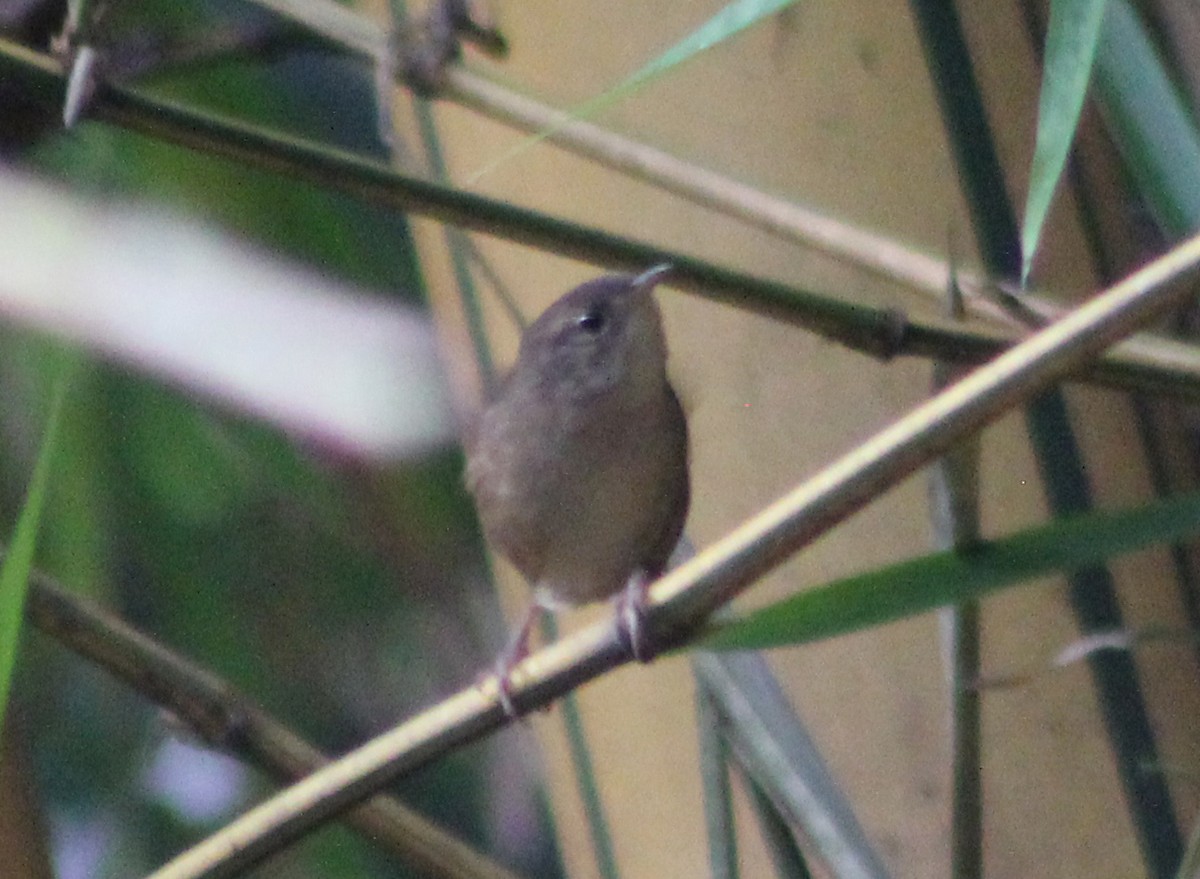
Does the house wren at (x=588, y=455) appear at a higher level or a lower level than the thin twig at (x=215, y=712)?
higher

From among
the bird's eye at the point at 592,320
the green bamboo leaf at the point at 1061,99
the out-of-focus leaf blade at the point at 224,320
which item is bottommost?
the green bamboo leaf at the point at 1061,99

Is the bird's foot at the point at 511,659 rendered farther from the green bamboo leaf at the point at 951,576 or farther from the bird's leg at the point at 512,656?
the green bamboo leaf at the point at 951,576

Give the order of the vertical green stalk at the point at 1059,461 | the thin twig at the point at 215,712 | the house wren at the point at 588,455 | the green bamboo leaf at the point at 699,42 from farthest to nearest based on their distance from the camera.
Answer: the house wren at the point at 588,455
the vertical green stalk at the point at 1059,461
the thin twig at the point at 215,712
the green bamboo leaf at the point at 699,42

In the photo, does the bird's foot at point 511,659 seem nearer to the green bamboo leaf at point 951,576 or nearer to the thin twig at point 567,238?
the green bamboo leaf at point 951,576

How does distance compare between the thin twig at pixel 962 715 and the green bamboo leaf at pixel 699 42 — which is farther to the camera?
the thin twig at pixel 962 715

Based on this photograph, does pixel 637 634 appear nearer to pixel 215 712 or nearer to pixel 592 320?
pixel 215 712

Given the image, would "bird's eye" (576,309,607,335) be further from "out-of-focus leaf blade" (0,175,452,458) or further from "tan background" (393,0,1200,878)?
"out-of-focus leaf blade" (0,175,452,458)

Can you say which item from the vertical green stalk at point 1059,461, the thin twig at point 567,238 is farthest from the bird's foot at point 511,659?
the vertical green stalk at point 1059,461

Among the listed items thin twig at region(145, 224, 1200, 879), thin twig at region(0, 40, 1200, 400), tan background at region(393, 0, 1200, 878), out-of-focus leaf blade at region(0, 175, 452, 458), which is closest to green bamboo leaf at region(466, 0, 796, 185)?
thin twig at region(0, 40, 1200, 400)

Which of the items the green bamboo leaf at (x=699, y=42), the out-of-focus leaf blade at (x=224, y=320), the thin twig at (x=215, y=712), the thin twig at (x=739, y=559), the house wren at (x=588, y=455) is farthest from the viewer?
the out-of-focus leaf blade at (x=224, y=320)
